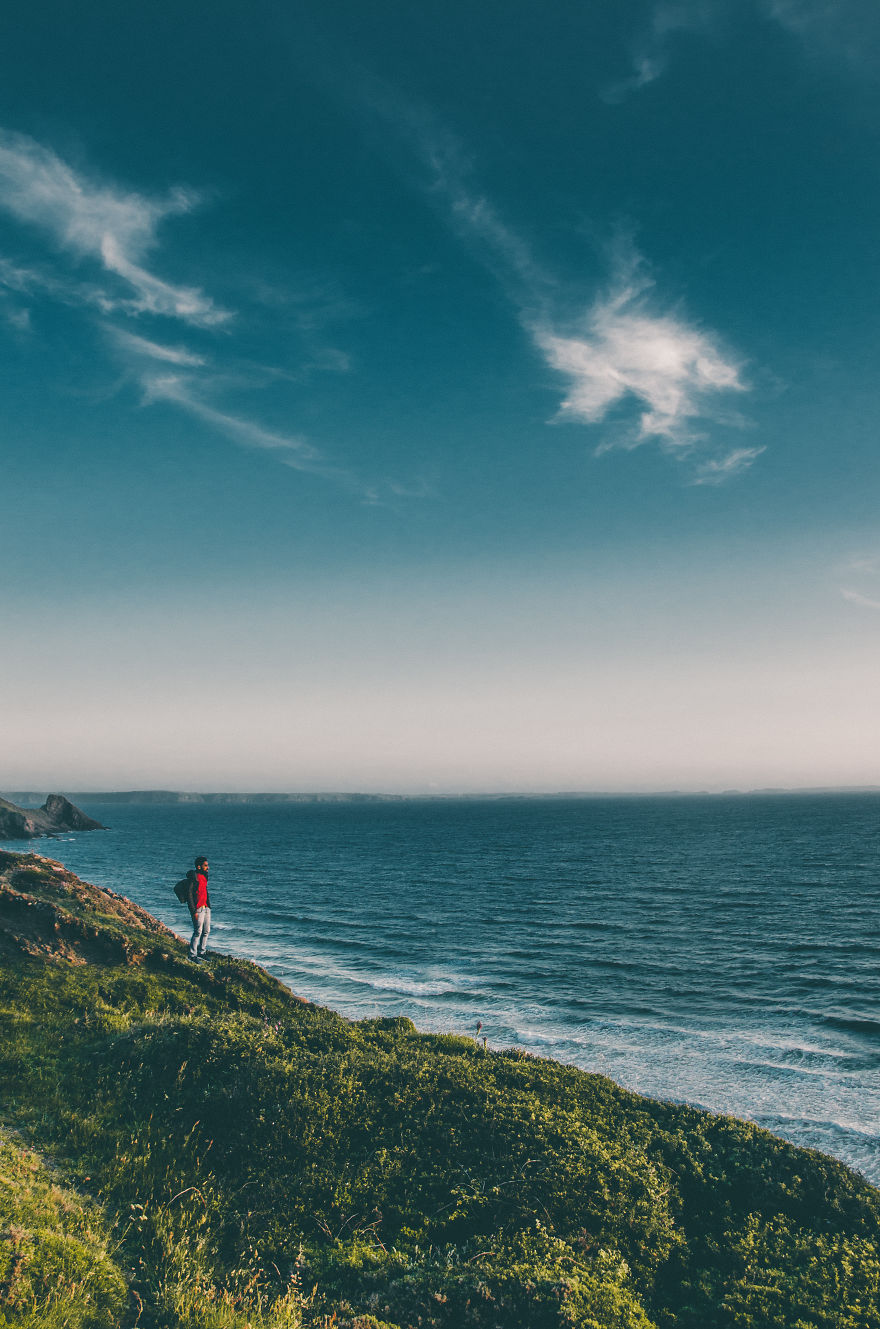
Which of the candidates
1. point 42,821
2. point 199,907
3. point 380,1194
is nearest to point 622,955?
point 199,907

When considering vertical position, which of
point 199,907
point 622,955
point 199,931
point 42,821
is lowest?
point 42,821

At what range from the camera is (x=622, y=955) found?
3500 cm

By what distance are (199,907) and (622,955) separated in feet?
79.6

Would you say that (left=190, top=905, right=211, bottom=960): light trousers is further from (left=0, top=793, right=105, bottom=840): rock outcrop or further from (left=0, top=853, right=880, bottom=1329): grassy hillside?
(left=0, top=793, right=105, bottom=840): rock outcrop

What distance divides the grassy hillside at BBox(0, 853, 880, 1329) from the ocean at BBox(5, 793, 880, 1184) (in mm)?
7307

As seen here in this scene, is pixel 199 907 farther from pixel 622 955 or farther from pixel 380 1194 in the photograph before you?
pixel 622 955

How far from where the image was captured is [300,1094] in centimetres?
1032

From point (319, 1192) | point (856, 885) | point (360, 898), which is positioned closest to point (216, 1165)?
point (319, 1192)

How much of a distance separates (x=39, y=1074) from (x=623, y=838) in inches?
4186

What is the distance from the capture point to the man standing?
2008 centimetres

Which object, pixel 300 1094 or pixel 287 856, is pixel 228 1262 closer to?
pixel 300 1094

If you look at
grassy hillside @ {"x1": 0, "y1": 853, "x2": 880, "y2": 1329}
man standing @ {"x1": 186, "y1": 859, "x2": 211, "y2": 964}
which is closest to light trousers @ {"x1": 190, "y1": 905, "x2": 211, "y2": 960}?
man standing @ {"x1": 186, "y1": 859, "x2": 211, "y2": 964}

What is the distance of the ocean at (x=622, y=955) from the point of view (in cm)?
1983

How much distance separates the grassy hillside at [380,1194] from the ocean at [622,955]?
7307mm
